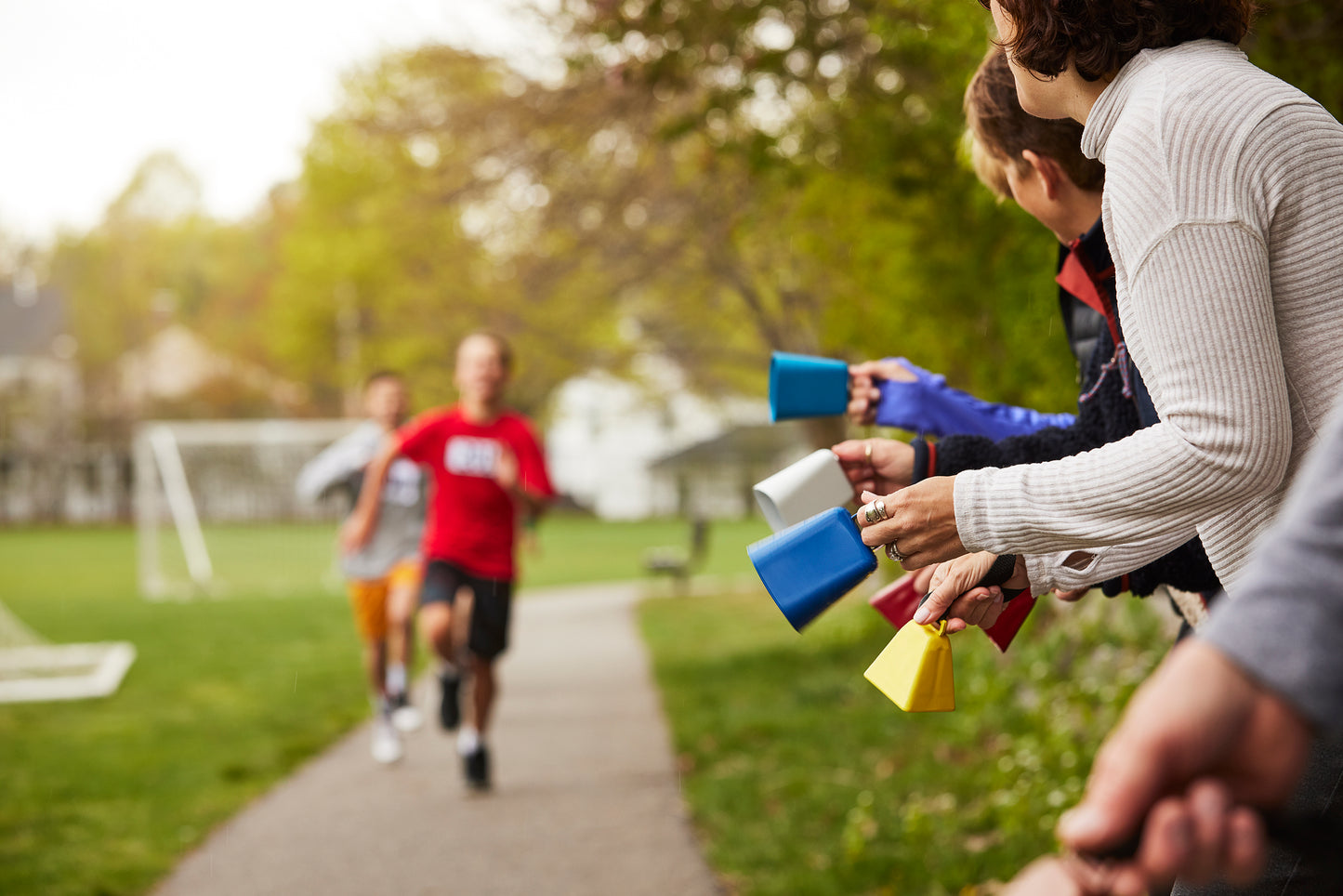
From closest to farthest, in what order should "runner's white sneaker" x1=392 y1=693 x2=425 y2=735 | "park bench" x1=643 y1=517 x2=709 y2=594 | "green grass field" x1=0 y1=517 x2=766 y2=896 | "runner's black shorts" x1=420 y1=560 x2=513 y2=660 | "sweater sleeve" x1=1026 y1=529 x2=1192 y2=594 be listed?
"sweater sleeve" x1=1026 y1=529 x2=1192 y2=594 → "green grass field" x1=0 y1=517 x2=766 y2=896 → "runner's black shorts" x1=420 y1=560 x2=513 y2=660 → "runner's white sneaker" x1=392 y1=693 x2=425 y2=735 → "park bench" x1=643 y1=517 x2=709 y2=594

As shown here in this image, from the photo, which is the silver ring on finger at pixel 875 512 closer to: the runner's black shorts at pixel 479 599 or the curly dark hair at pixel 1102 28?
the curly dark hair at pixel 1102 28

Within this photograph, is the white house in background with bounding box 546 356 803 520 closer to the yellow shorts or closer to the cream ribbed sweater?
the yellow shorts

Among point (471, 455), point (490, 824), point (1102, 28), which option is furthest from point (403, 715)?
point (1102, 28)

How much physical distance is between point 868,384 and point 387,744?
549 cm

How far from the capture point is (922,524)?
1.56m

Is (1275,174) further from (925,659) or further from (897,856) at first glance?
(897,856)

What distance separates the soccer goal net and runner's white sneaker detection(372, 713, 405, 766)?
14.4 meters

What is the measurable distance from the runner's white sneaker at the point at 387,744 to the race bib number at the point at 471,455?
1.65 metres

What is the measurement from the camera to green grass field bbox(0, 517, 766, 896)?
5.49 m

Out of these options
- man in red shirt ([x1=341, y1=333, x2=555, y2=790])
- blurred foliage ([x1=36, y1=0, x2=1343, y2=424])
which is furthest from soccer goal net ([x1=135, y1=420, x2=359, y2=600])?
man in red shirt ([x1=341, y1=333, x2=555, y2=790])

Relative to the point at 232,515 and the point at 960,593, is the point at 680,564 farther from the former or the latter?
the point at 960,593

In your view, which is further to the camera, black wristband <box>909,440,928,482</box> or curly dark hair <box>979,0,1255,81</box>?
black wristband <box>909,440,928,482</box>

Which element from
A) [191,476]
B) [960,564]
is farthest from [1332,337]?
[191,476]

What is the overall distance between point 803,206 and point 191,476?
19.7 meters
